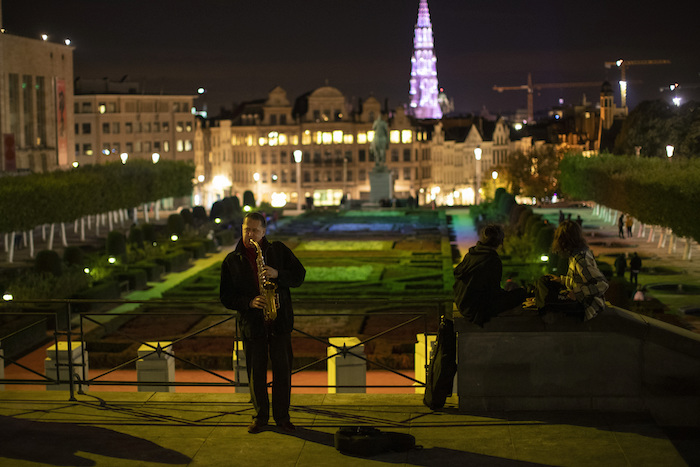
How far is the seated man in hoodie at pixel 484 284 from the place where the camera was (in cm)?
1080

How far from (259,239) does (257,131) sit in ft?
416

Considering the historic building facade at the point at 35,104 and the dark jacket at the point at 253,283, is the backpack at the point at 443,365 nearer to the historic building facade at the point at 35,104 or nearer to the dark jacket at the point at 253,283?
the dark jacket at the point at 253,283

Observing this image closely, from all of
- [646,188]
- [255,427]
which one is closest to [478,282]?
[255,427]

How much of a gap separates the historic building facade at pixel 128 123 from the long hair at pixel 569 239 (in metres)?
119

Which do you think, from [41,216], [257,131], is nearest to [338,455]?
[41,216]

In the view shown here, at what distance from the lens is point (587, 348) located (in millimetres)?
11109

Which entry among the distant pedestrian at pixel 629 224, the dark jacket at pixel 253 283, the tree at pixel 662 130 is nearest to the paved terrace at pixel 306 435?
the dark jacket at pixel 253 283

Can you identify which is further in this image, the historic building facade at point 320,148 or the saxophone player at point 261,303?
the historic building facade at point 320,148

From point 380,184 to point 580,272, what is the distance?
69567 millimetres

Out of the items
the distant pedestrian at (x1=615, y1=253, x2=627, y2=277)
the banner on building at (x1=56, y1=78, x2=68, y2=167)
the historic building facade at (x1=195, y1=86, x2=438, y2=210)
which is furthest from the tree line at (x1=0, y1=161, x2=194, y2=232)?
the historic building facade at (x1=195, y1=86, x2=438, y2=210)

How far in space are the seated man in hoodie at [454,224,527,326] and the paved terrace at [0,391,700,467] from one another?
3.53 ft

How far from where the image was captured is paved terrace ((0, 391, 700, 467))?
9.73 metres

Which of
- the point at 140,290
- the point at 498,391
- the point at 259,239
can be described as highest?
the point at 259,239

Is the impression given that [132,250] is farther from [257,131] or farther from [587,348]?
[257,131]
